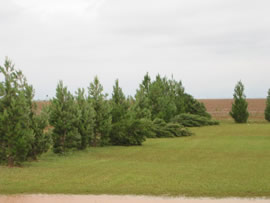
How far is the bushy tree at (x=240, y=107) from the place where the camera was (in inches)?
1927

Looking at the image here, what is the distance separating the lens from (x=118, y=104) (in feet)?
87.1

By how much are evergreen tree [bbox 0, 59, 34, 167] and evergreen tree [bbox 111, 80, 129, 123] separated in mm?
10674

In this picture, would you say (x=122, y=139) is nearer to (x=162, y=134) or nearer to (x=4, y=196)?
(x=162, y=134)

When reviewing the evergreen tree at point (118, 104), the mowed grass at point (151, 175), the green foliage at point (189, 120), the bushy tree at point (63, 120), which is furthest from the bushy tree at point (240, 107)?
the bushy tree at point (63, 120)

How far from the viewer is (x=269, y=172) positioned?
13.0 m

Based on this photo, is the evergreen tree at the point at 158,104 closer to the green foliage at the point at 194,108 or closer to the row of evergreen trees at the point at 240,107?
the green foliage at the point at 194,108

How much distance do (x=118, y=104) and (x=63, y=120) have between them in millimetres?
7450

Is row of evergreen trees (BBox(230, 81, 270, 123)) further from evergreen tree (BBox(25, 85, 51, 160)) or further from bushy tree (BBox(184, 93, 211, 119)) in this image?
evergreen tree (BBox(25, 85, 51, 160))

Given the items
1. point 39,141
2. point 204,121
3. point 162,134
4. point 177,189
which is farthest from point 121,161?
point 204,121

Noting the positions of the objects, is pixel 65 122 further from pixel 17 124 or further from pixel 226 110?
pixel 226 110

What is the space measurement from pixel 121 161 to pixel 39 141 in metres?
3.78

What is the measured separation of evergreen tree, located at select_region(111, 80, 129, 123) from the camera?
26250 millimetres

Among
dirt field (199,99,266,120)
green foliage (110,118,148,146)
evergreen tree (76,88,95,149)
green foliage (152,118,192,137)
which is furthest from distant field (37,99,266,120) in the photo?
evergreen tree (76,88,95,149)

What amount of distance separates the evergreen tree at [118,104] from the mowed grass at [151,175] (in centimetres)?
744
